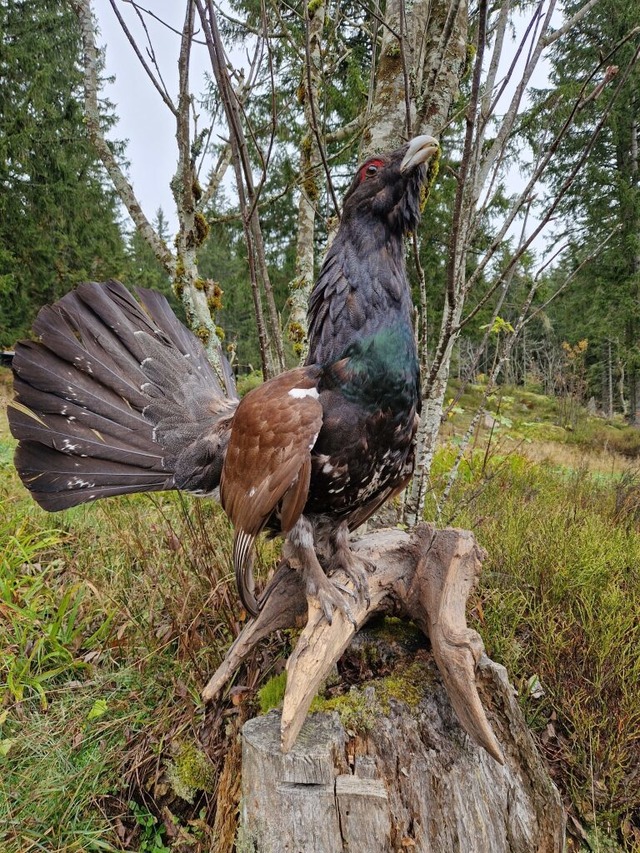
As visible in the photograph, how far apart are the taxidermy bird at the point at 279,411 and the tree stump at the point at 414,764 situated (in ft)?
1.20

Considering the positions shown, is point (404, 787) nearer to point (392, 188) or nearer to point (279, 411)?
point (279, 411)

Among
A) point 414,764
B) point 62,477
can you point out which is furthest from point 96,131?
point 414,764

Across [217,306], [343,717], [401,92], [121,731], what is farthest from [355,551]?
[401,92]

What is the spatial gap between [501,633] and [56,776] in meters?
2.35

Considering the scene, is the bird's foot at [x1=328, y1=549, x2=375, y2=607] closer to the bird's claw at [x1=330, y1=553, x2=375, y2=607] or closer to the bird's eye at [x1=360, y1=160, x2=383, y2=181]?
the bird's claw at [x1=330, y1=553, x2=375, y2=607]

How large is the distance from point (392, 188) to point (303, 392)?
0.93 metres

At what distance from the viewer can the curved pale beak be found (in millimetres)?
1777

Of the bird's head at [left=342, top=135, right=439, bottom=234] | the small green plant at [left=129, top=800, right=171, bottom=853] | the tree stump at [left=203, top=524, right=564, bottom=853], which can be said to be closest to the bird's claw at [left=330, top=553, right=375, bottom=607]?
the tree stump at [left=203, top=524, right=564, bottom=853]

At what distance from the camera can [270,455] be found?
1803 millimetres

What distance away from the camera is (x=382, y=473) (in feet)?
6.57

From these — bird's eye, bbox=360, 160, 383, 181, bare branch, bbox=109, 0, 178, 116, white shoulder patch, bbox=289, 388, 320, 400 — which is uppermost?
bare branch, bbox=109, 0, 178, 116

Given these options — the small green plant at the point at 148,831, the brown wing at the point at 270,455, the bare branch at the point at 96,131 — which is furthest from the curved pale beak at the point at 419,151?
the small green plant at the point at 148,831

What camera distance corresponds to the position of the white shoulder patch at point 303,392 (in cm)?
187

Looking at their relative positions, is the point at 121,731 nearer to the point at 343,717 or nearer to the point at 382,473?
the point at 343,717
